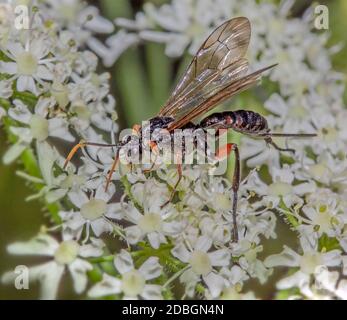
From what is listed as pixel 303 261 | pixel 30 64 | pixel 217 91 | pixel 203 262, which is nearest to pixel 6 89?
pixel 30 64

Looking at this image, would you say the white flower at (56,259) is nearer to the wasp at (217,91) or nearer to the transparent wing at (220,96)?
the wasp at (217,91)

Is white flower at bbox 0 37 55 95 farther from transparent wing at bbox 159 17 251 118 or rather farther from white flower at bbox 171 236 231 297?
white flower at bbox 171 236 231 297

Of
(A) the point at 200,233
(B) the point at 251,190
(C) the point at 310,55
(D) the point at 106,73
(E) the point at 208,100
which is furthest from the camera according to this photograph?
(C) the point at 310,55

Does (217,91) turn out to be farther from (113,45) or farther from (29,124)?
(113,45)

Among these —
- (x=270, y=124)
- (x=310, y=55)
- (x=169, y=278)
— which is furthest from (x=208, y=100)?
(x=310, y=55)

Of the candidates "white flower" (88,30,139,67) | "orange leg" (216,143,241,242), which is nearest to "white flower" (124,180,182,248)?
"orange leg" (216,143,241,242)

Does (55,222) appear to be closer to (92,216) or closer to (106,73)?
(92,216)

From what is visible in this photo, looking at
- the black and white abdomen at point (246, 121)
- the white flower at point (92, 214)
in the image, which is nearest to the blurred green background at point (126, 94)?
the white flower at point (92, 214)
